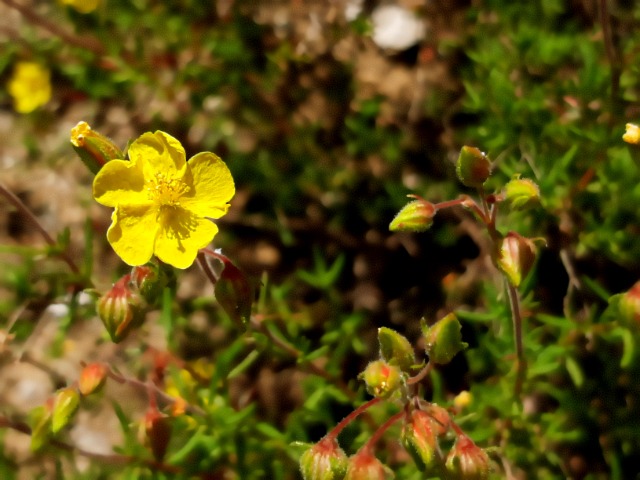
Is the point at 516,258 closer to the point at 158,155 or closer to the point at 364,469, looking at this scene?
the point at 364,469

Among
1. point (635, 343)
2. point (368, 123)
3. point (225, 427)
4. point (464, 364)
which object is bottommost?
point (464, 364)

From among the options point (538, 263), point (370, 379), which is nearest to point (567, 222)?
point (538, 263)

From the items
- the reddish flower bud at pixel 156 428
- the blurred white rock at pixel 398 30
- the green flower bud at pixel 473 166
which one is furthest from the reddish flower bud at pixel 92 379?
the blurred white rock at pixel 398 30

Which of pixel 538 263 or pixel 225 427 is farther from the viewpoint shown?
pixel 538 263

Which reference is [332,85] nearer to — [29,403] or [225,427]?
[225,427]

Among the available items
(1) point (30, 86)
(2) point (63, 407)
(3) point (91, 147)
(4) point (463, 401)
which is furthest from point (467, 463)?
(1) point (30, 86)

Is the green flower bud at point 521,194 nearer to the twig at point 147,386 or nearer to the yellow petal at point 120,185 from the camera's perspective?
the yellow petal at point 120,185

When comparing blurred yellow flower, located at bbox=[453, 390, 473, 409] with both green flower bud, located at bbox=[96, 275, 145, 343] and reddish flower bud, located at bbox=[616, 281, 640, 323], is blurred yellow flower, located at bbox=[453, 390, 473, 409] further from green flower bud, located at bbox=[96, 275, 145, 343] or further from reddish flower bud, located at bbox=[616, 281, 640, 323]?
green flower bud, located at bbox=[96, 275, 145, 343]
